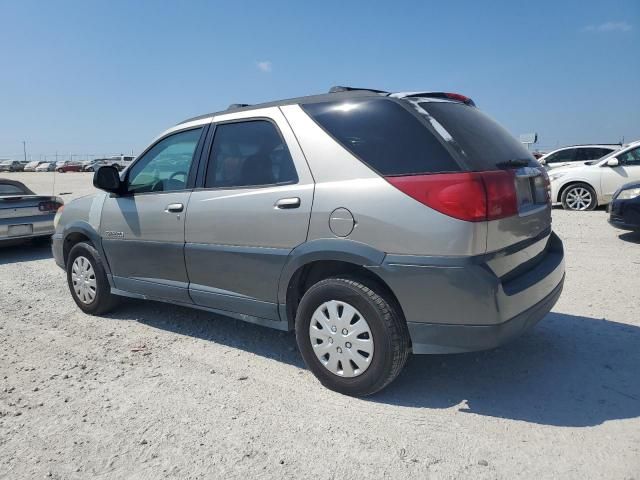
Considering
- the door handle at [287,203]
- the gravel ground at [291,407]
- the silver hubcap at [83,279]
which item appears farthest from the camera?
the silver hubcap at [83,279]

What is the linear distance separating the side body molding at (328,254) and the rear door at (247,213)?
57 mm

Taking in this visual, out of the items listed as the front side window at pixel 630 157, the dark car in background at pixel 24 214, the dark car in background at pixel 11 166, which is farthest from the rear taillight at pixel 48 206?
the dark car in background at pixel 11 166

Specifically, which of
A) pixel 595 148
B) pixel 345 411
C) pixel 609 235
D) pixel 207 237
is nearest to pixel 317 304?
pixel 345 411

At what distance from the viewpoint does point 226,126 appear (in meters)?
3.79

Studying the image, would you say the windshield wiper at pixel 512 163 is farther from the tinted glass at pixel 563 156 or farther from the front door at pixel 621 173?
Answer: the tinted glass at pixel 563 156

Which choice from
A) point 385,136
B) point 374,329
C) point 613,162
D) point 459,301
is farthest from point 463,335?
point 613,162

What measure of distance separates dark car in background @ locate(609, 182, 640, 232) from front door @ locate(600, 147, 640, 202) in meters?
3.09

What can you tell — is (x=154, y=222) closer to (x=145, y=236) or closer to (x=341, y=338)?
(x=145, y=236)

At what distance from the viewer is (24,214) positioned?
827cm

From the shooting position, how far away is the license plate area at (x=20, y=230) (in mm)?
8070

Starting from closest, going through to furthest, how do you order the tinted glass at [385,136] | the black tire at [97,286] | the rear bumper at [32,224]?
the tinted glass at [385,136] → the black tire at [97,286] → the rear bumper at [32,224]

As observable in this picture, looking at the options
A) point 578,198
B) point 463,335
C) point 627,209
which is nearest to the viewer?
point 463,335

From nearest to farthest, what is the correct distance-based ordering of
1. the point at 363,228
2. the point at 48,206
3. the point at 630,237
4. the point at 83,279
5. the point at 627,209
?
the point at 363,228, the point at 83,279, the point at 627,209, the point at 630,237, the point at 48,206

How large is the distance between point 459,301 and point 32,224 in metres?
8.05
